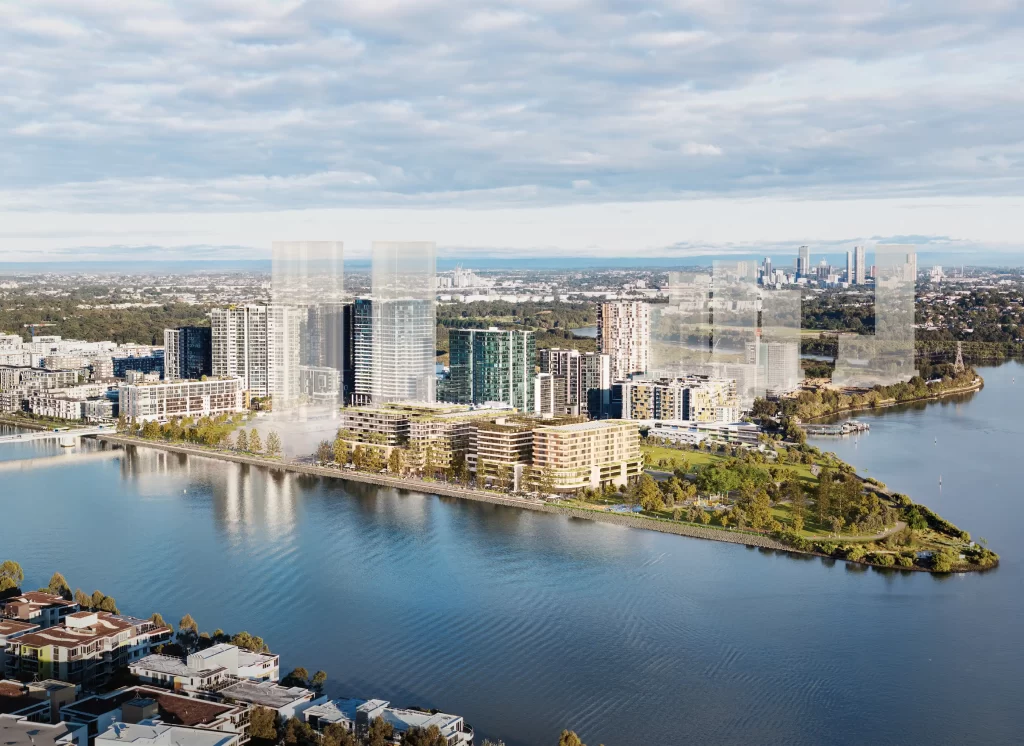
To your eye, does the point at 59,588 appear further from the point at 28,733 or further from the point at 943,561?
the point at 943,561

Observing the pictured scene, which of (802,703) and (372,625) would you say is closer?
(802,703)

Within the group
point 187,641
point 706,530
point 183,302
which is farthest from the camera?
point 183,302

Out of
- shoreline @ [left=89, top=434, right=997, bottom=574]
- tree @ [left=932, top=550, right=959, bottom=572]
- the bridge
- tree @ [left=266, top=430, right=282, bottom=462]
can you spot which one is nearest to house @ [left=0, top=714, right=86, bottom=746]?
shoreline @ [left=89, top=434, right=997, bottom=574]

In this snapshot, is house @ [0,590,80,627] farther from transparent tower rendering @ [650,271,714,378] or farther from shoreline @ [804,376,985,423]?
shoreline @ [804,376,985,423]

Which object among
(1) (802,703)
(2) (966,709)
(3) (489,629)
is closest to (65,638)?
(3) (489,629)

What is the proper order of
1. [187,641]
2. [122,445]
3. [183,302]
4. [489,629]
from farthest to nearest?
[183,302] < [122,445] < [489,629] < [187,641]

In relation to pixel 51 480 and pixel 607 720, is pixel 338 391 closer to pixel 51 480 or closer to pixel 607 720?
pixel 51 480

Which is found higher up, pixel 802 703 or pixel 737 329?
pixel 737 329
